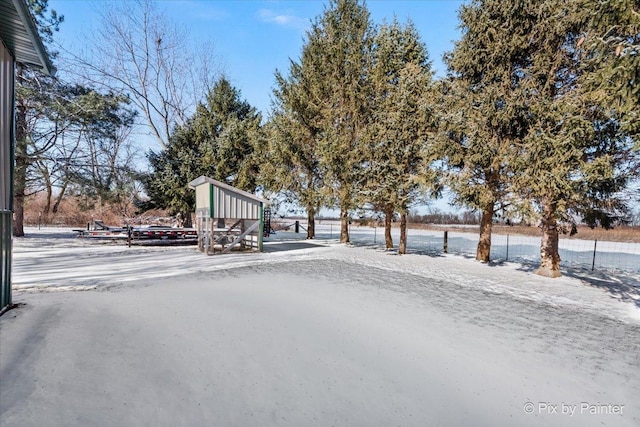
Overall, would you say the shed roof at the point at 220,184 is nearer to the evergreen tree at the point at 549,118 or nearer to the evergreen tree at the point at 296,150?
the evergreen tree at the point at 296,150

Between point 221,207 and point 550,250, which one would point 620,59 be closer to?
point 550,250

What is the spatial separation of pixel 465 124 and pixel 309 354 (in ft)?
30.0

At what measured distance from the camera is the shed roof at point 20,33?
4.12 metres

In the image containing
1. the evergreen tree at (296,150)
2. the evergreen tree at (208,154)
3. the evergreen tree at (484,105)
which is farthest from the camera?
the evergreen tree at (208,154)

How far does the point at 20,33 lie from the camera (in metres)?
4.59

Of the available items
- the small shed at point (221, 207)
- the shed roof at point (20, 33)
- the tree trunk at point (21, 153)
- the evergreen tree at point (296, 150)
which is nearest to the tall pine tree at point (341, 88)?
the evergreen tree at point (296, 150)

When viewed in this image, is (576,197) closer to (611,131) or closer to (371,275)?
(611,131)

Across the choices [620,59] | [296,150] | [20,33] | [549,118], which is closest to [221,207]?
[296,150]

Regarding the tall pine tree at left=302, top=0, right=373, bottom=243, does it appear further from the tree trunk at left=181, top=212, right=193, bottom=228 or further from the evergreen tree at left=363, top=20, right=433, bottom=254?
the tree trunk at left=181, top=212, right=193, bottom=228

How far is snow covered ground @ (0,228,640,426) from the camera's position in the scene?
8.77 ft

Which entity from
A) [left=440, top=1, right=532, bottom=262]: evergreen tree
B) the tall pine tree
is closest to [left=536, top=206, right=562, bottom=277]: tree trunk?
[left=440, top=1, right=532, bottom=262]: evergreen tree

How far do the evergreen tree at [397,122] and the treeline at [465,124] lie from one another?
0.06m

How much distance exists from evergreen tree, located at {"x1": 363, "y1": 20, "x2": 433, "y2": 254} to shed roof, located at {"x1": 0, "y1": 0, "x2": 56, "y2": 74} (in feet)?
34.8

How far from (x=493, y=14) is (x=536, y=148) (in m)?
5.20
